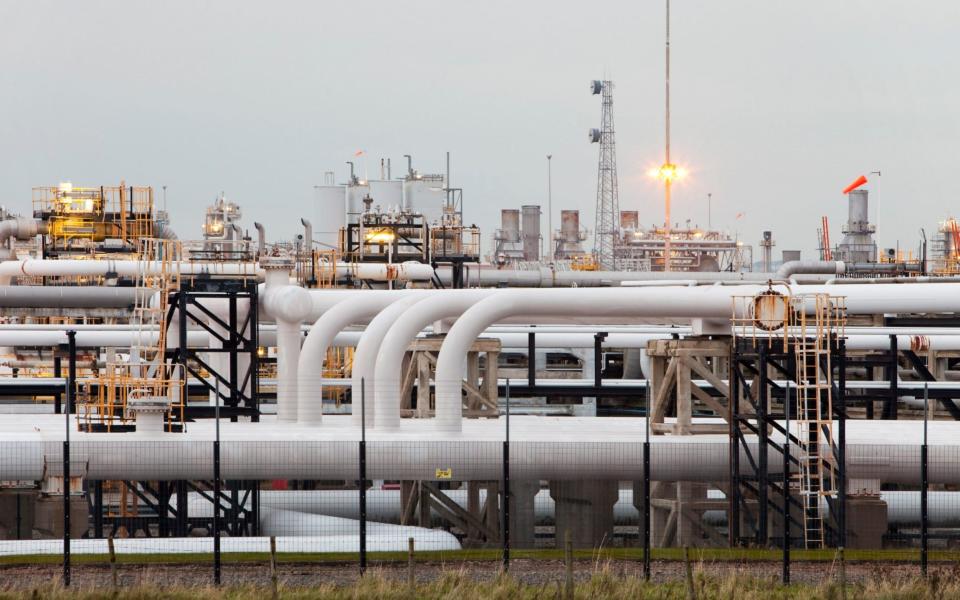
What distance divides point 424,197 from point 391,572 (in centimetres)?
4585

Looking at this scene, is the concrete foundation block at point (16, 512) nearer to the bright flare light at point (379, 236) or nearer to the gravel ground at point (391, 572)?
the gravel ground at point (391, 572)

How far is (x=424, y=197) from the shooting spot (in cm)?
6359

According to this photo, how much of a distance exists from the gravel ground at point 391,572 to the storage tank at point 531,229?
6960 centimetres

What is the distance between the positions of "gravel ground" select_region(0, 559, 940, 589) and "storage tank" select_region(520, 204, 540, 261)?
6960 cm

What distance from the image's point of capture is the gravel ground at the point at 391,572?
58.7 ft

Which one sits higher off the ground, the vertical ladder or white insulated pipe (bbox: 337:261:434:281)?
white insulated pipe (bbox: 337:261:434:281)

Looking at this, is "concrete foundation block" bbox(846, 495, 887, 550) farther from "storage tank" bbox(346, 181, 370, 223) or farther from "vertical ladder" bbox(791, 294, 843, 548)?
"storage tank" bbox(346, 181, 370, 223)

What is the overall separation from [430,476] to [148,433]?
439cm

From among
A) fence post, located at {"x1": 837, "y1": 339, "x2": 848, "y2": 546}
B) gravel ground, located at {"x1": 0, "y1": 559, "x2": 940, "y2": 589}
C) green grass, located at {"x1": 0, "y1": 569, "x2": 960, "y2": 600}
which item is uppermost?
fence post, located at {"x1": 837, "y1": 339, "x2": 848, "y2": 546}

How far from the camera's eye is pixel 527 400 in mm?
47219

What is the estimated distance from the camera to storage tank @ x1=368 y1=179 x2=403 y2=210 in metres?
62.7

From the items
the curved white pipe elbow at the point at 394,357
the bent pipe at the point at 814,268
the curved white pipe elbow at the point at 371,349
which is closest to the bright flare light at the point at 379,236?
the bent pipe at the point at 814,268

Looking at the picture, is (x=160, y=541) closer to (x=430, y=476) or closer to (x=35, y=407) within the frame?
(x=430, y=476)

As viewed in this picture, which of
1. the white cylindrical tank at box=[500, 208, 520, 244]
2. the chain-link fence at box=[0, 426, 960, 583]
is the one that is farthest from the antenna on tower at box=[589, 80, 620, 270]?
the chain-link fence at box=[0, 426, 960, 583]
